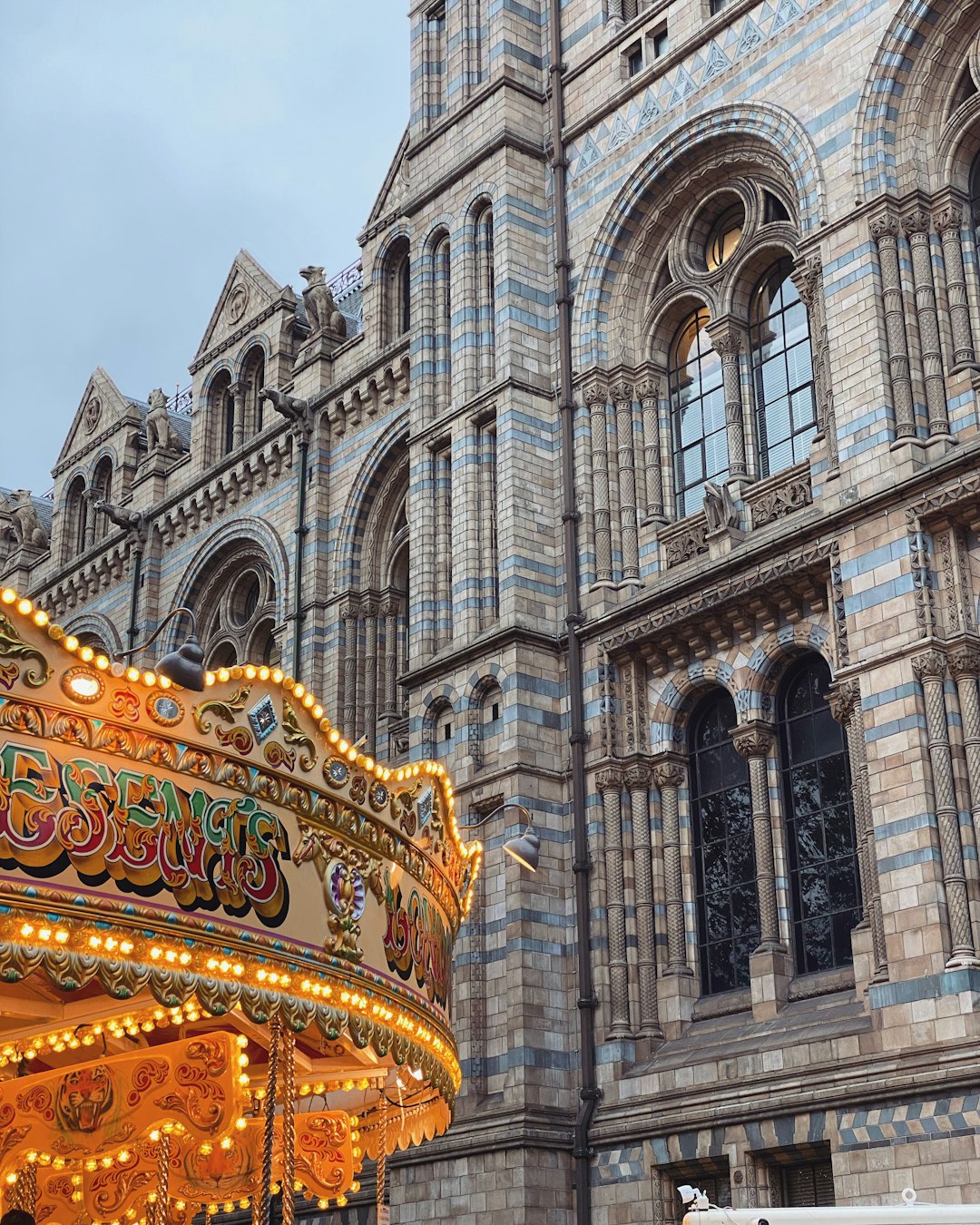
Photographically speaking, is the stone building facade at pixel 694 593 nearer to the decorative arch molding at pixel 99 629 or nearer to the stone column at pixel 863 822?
the stone column at pixel 863 822

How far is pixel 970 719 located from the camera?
56.6 ft

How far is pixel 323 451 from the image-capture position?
→ 29.6 m

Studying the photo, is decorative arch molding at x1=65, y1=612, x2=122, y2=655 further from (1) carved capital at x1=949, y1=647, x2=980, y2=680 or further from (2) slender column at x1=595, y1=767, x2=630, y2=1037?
(1) carved capital at x1=949, y1=647, x2=980, y2=680

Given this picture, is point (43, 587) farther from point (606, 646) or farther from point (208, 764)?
point (208, 764)

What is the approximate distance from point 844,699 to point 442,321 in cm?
1035

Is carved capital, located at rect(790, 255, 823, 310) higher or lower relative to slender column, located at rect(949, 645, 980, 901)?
higher

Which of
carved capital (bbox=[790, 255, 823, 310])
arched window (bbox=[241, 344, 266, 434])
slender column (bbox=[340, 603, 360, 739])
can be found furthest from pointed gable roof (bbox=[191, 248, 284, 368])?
carved capital (bbox=[790, 255, 823, 310])

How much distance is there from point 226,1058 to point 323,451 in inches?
635

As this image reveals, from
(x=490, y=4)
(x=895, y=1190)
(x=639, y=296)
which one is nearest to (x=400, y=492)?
(x=639, y=296)

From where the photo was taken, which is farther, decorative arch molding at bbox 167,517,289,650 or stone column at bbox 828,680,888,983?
decorative arch molding at bbox 167,517,289,650

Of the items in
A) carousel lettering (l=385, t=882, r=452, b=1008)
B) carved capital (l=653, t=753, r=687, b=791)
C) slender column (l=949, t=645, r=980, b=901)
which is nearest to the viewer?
carousel lettering (l=385, t=882, r=452, b=1008)

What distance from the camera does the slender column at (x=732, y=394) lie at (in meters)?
21.6

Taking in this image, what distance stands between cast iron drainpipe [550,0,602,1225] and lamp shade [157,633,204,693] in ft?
34.8

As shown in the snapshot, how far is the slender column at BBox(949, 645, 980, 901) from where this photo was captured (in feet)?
55.5
